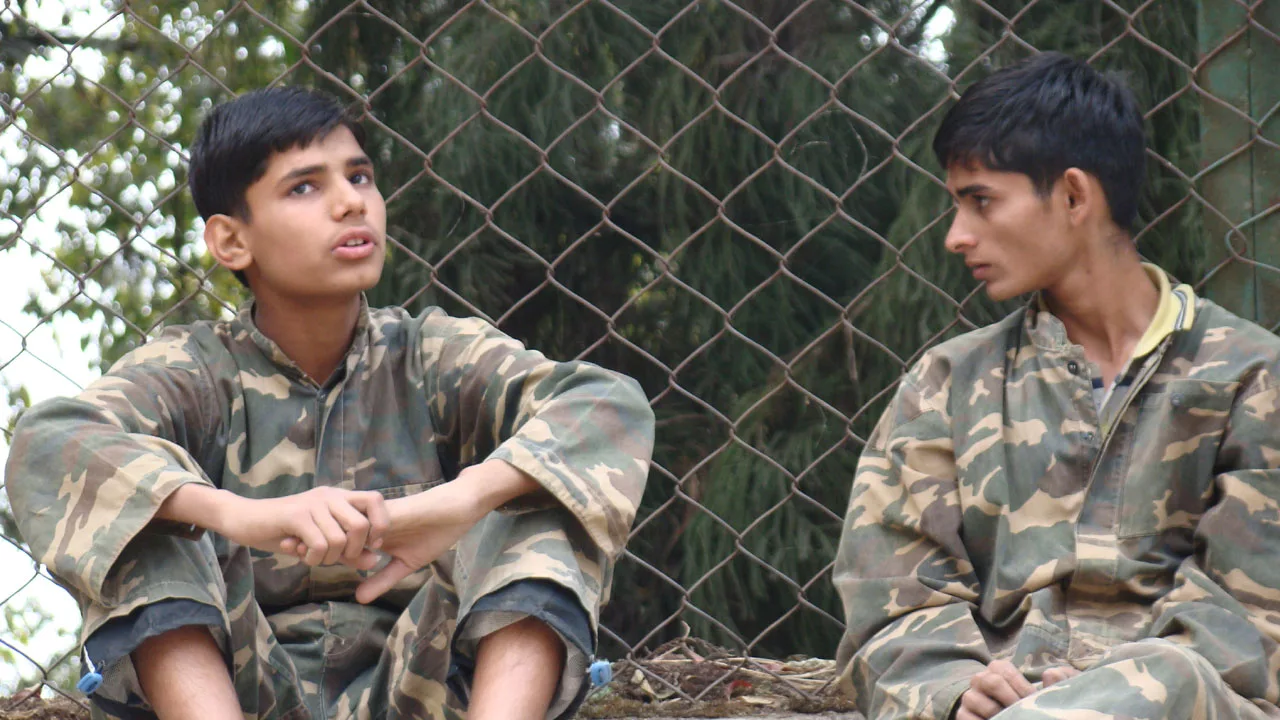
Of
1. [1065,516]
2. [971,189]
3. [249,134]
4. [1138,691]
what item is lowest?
[1138,691]

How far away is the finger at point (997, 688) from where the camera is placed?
1.88m

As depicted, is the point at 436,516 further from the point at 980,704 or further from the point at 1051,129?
the point at 1051,129

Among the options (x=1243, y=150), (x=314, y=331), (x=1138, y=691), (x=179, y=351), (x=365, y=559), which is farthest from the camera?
(x=1243, y=150)

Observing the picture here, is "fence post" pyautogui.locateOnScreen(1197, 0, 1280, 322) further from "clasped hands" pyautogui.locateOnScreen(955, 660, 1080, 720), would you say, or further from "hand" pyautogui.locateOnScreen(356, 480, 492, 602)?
"hand" pyautogui.locateOnScreen(356, 480, 492, 602)

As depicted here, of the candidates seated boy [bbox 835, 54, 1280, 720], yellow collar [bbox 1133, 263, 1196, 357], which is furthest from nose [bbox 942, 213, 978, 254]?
yellow collar [bbox 1133, 263, 1196, 357]

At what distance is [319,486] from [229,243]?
1.57 feet

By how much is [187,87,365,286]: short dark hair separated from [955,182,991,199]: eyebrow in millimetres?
921

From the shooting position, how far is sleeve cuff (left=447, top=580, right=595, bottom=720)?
1830 millimetres

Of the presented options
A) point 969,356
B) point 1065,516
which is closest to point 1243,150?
point 969,356

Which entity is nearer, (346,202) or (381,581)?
(381,581)

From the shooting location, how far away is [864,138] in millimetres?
3078

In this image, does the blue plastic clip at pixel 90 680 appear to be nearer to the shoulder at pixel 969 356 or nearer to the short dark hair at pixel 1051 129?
the shoulder at pixel 969 356

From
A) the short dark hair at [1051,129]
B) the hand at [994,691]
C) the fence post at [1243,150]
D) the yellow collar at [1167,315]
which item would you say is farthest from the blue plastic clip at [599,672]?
the fence post at [1243,150]

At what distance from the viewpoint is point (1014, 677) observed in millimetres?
1897
